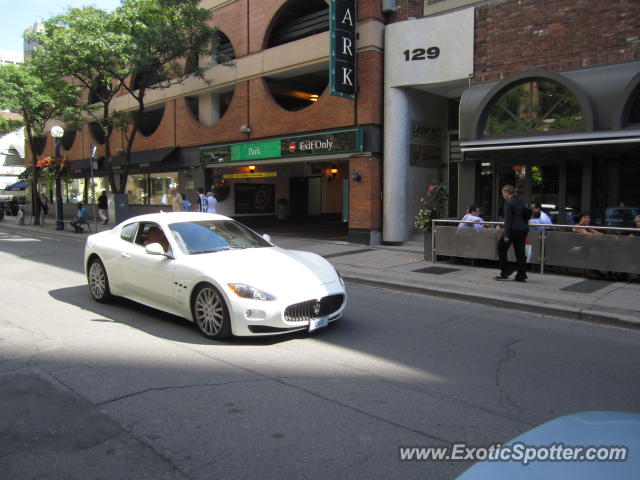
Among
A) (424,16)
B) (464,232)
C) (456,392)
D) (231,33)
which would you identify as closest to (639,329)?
(456,392)

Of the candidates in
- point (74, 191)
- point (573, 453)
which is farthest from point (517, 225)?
point (74, 191)

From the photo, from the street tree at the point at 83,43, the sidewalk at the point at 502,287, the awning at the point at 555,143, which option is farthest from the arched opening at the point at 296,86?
the sidewalk at the point at 502,287

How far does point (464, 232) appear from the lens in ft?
38.2

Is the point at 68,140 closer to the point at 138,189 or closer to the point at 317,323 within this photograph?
the point at 138,189

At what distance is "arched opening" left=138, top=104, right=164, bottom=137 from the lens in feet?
89.0

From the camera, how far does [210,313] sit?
5.95m

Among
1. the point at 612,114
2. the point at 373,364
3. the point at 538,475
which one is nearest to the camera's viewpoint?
the point at 538,475

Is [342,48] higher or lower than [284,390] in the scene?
higher

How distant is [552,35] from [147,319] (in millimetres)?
11764

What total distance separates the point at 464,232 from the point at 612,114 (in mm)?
A: 4172

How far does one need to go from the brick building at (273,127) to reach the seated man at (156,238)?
9.78m

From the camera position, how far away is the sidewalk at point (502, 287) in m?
7.61

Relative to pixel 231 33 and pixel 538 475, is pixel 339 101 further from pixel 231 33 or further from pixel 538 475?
pixel 538 475

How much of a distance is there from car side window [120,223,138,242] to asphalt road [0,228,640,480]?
1.07 metres
